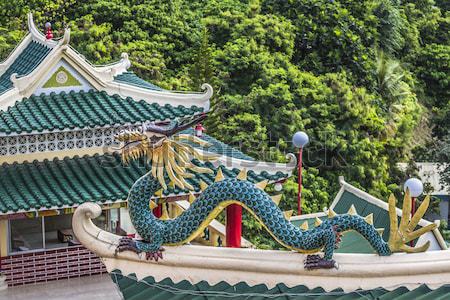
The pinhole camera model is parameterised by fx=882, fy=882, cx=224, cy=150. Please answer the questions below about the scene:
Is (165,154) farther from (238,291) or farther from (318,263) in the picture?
(318,263)

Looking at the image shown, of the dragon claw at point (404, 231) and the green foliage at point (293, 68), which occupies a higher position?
the dragon claw at point (404, 231)

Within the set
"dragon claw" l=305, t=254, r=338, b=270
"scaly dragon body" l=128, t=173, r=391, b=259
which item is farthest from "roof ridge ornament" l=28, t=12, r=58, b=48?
"dragon claw" l=305, t=254, r=338, b=270

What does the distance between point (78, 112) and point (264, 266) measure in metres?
6.46

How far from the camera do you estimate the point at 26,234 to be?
14.1m

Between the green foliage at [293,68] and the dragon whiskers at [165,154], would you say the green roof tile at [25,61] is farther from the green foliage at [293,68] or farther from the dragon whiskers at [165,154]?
the green foliage at [293,68]

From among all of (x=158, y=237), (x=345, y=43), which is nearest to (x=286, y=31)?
(x=345, y=43)

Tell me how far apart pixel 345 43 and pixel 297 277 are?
898 inches

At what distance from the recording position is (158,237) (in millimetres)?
8531

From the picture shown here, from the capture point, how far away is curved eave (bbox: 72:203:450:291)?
7945mm

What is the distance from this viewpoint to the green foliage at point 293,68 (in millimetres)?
25562

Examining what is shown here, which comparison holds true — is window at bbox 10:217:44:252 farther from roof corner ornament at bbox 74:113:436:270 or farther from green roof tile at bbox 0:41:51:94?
roof corner ornament at bbox 74:113:436:270

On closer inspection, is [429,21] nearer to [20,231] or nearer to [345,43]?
[345,43]

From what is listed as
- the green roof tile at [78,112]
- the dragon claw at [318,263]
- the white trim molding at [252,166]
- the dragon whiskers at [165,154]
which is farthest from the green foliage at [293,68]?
the dragon claw at [318,263]

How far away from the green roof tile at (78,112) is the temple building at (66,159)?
0.6 inches
